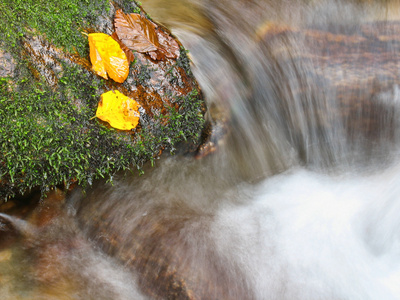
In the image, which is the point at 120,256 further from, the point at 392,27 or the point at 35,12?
the point at 392,27

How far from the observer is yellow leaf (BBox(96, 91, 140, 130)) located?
2871 millimetres

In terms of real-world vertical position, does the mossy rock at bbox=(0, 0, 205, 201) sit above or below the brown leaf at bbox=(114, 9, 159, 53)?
below

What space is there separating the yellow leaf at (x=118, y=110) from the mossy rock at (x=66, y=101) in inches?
2.0

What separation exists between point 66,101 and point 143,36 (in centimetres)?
93

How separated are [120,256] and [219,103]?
1844 mm

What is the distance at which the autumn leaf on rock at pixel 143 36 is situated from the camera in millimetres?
3102

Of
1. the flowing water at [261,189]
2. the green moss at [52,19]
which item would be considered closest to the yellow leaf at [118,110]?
the green moss at [52,19]

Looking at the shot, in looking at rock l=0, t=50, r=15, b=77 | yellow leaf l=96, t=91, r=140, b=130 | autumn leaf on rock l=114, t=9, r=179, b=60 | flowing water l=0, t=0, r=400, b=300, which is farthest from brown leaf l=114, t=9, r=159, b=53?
rock l=0, t=50, r=15, b=77

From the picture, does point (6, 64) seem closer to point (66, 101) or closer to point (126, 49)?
point (66, 101)

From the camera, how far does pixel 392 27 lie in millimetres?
4008

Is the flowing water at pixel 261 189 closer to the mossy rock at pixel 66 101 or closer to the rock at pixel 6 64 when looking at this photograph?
the mossy rock at pixel 66 101

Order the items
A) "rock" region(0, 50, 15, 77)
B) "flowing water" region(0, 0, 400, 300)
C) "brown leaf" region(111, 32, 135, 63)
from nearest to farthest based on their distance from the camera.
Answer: "rock" region(0, 50, 15, 77), "flowing water" region(0, 0, 400, 300), "brown leaf" region(111, 32, 135, 63)

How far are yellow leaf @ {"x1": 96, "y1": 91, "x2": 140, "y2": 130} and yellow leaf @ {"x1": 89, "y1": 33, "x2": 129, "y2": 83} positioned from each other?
0.53 feet

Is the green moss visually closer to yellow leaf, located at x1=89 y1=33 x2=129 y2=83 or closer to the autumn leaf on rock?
yellow leaf, located at x1=89 y1=33 x2=129 y2=83
